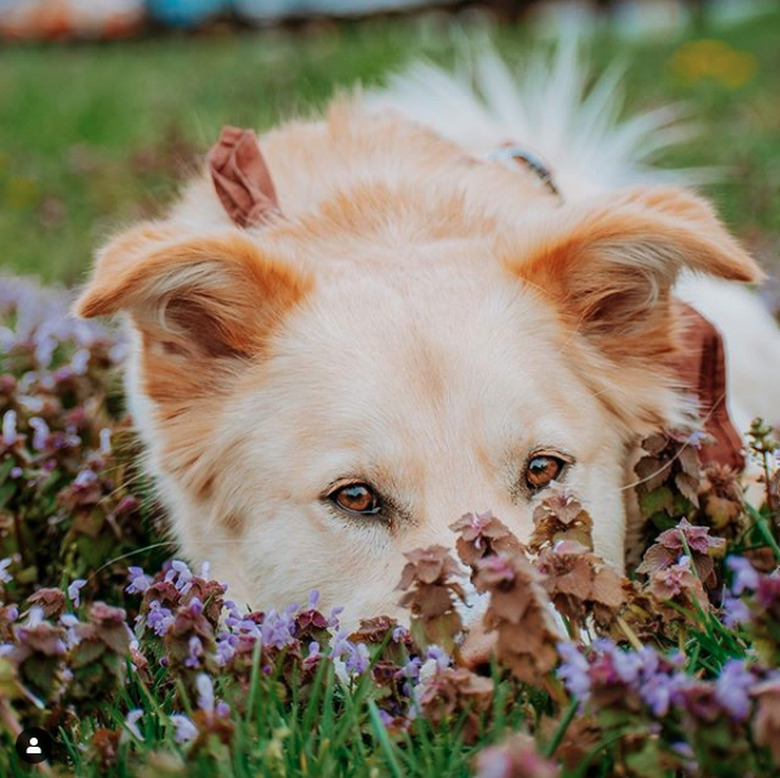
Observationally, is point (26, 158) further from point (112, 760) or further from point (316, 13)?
point (316, 13)

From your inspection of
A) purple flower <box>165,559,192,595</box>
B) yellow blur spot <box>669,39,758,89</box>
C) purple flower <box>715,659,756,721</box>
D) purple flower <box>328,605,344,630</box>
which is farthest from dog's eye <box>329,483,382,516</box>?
yellow blur spot <box>669,39,758,89</box>

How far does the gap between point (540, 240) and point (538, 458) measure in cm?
55

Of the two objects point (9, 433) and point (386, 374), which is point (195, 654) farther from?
point (9, 433)

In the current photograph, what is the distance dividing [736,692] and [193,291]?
1618 mm

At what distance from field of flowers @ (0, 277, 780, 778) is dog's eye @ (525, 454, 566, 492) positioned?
0.24m

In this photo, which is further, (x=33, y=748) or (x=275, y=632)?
(x=275, y=632)

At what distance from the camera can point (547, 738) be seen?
6.20 feet

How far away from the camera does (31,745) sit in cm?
203

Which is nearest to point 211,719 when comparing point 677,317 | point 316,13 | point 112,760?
point 112,760

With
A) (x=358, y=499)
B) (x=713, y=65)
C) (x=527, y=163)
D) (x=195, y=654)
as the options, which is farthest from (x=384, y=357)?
(x=713, y=65)

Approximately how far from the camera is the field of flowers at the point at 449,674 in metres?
1.75

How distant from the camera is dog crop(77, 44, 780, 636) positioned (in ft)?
8.58

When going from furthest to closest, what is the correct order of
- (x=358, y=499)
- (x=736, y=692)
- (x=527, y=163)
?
(x=527, y=163), (x=358, y=499), (x=736, y=692)

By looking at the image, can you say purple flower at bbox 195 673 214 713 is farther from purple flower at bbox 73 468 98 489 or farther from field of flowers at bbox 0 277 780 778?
purple flower at bbox 73 468 98 489
